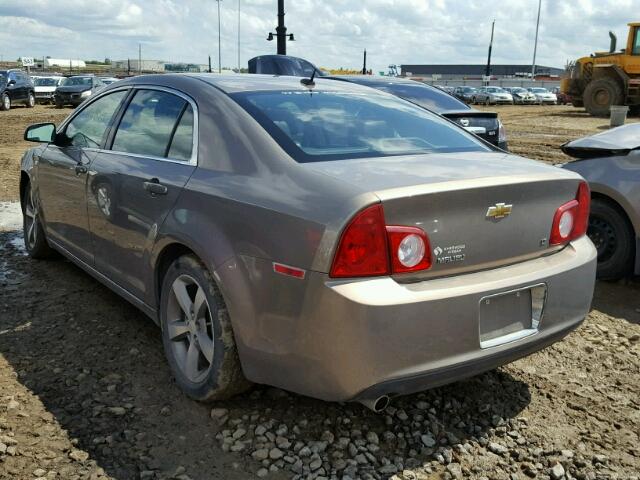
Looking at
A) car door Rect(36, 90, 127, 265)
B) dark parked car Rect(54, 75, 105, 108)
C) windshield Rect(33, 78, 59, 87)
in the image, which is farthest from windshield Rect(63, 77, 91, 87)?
car door Rect(36, 90, 127, 265)

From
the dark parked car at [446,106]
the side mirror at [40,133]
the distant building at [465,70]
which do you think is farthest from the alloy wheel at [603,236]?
the distant building at [465,70]

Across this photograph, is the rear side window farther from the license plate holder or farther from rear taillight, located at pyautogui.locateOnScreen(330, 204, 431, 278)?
the license plate holder

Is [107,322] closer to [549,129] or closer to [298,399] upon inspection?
[298,399]

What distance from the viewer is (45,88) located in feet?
103

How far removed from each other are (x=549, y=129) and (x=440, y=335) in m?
20.8

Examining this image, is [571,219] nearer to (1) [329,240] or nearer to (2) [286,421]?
(1) [329,240]

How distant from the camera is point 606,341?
407 cm

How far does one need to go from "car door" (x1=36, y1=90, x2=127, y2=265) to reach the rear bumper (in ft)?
5.96

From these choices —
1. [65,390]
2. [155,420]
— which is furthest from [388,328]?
[65,390]

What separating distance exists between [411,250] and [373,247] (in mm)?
163

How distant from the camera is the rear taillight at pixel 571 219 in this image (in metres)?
2.96

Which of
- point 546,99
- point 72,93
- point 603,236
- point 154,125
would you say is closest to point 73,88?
point 72,93

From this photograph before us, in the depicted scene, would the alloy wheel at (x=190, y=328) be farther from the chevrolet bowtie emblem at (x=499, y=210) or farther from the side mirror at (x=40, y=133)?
the side mirror at (x=40, y=133)

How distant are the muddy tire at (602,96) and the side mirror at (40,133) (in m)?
26.0
